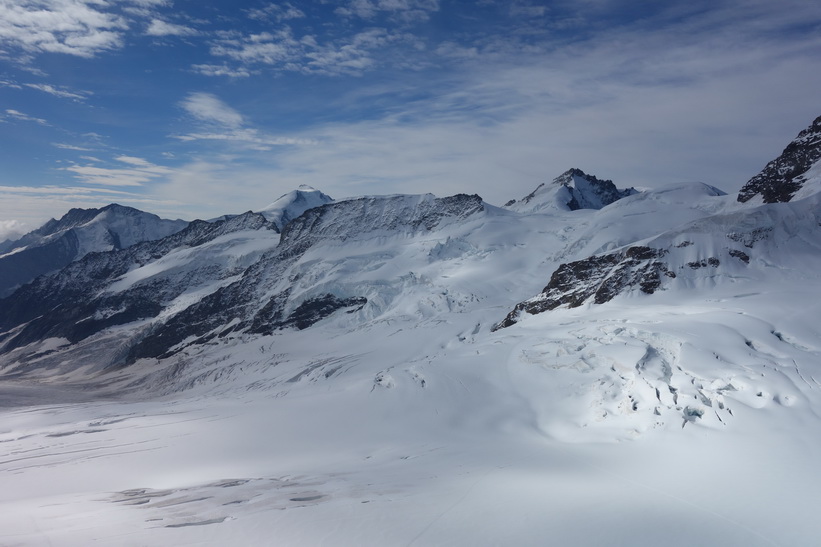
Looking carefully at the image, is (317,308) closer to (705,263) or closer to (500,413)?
(705,263)

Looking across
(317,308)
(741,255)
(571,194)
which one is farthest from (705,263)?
(571,194)

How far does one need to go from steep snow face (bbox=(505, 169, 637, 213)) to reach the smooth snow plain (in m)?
84.4

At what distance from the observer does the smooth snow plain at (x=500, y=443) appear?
814 inches

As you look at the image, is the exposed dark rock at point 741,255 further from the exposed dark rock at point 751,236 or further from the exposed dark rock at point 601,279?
the exposed dark rock at point 601,279

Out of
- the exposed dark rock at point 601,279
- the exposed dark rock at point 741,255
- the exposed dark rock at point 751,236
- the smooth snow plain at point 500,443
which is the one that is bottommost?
the smooth snow plain at point 500,443

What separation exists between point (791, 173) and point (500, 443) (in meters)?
88.9

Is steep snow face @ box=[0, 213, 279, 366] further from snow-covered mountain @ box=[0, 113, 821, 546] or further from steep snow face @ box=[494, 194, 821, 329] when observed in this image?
steep snow face @ box=[494, 194, 821, 329]

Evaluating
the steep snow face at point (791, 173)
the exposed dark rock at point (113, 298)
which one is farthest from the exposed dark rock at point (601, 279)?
the exposed dark rock at point (113, 298)

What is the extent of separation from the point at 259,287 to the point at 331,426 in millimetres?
102108

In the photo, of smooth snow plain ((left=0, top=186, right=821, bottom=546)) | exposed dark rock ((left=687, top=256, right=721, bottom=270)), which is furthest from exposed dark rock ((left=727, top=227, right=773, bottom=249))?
exposed dark rock ((left=687, top=256, right=721, bottom=270))

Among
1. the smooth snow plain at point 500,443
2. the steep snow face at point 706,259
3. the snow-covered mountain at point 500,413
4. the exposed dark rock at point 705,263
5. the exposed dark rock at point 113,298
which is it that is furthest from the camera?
the exposed dark rock at point 113,298

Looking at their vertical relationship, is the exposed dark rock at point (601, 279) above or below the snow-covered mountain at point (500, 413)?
above

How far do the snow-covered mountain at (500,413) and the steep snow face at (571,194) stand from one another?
126 feet

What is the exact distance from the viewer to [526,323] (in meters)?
64.9
